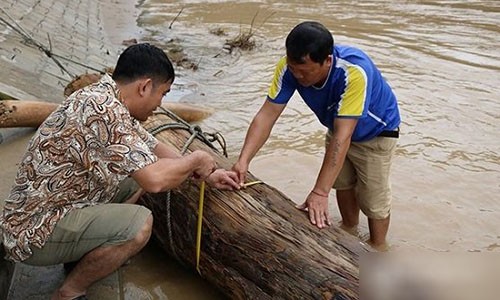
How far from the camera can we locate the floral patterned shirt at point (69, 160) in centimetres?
270

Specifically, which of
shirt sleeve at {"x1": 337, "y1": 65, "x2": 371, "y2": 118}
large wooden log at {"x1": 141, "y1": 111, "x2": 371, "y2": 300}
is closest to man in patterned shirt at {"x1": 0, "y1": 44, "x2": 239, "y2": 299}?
large wooden log at {"x1": 141, "y1": 111, "x2": 371, "y2": 300}

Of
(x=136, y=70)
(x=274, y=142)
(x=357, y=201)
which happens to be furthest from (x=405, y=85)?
(x=136, y=70)

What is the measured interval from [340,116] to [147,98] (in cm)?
112

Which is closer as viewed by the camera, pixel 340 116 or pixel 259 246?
pixel 259 246

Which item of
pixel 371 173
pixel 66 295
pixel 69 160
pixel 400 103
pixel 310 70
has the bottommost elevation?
pixel 400 103

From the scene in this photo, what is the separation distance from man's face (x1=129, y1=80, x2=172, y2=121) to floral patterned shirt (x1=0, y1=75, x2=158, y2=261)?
A: 116mm

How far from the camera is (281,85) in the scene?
12.2 feet

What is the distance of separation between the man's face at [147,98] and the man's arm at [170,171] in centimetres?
25

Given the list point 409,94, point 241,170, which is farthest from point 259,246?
point 409,94

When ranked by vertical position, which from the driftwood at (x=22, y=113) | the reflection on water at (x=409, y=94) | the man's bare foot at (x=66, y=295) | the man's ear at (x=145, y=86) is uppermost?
the man's ear at (x=145, y=86)

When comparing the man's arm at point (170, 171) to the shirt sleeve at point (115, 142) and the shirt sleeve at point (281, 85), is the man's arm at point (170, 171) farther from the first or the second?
the shirt sleeve at point (281, 85)

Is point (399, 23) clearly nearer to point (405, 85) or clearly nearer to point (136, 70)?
point (405, 85)

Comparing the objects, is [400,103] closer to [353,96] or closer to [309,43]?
[353,96]

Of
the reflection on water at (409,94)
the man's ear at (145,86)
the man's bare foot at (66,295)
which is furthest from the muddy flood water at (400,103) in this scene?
the man's ear at (145,86)
